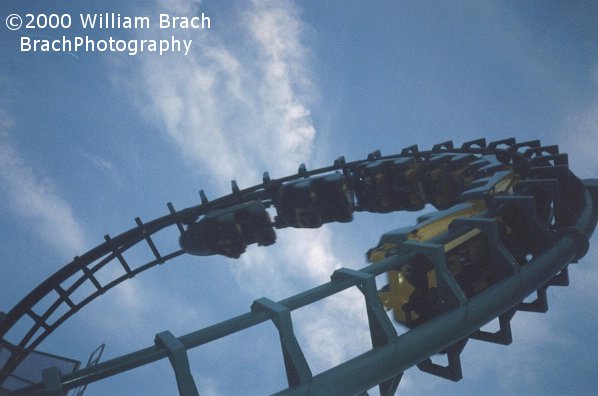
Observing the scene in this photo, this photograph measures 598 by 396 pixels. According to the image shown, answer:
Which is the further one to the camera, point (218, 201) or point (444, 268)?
point (218, 201)

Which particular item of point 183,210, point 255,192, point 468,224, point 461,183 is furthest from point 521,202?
point 183,210

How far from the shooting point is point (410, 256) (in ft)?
8.43

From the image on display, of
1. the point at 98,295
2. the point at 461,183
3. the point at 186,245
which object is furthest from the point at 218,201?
the point at 461,183

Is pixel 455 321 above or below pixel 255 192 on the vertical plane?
below

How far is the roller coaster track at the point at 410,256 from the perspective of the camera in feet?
6.77

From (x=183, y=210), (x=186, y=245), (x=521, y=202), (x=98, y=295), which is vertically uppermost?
(x=521, y=202)

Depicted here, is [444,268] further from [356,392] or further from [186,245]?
[186,245]

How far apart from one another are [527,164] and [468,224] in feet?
9.91

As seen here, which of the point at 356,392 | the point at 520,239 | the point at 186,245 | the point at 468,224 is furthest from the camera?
the point at 186,245

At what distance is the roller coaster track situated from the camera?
6.77 ft

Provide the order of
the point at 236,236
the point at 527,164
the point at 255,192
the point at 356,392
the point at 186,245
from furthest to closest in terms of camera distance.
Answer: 1. the point at 255,192
2. the point at 186,245
3. the point at 236,236
4. the point at 527,164
5. the point at 356,392

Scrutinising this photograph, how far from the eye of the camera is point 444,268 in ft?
8.52

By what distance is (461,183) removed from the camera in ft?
21.8

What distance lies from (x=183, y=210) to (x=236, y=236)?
5.65ft
